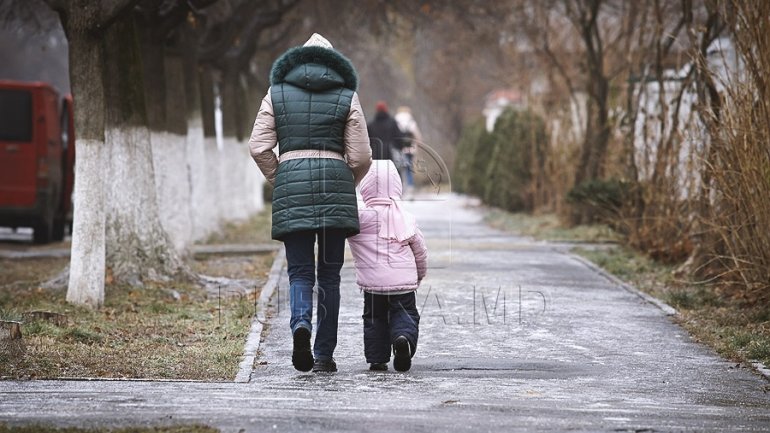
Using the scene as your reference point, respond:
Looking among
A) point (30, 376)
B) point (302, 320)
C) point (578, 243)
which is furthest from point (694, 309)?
point (578, 243)

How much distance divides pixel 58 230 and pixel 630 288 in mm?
11960

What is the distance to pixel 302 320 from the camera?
26.8 ft

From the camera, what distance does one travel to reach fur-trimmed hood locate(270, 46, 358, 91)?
830cm

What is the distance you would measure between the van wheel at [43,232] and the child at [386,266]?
1361cm

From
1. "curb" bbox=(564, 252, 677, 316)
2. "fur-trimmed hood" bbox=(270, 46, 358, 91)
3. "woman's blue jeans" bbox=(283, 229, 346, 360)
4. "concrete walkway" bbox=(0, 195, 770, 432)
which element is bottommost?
"concrete walkway" bbox=(0, 195, 770, 432)

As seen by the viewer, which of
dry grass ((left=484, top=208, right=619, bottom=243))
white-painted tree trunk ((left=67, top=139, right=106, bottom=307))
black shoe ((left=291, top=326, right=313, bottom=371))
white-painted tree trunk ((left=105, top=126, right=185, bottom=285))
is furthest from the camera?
dry grass ((left=484, top=208, right=619, bottom=243))

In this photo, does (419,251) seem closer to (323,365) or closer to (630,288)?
(323,365)

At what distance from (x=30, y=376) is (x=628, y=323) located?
5265mm

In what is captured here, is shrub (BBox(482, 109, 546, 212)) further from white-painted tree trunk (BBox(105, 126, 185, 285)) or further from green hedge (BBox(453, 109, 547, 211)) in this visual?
white-painted tree trunk (BBox(105, 126, 185, 285))

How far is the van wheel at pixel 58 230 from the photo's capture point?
22.6 meters

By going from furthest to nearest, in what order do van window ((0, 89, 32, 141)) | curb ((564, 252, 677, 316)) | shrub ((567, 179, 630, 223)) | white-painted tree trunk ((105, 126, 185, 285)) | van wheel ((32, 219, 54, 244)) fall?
van wheel ((32, 219, 54, 244)) < van window ((0, 89, 32, 141)) < shrub ((567, 179, 630, 223)) < white-painted tree trunk ((105, 126, 185, 285)) < curb ((564, 252, 677, 316))

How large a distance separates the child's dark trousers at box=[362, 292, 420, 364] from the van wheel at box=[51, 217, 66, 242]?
14.8 meters

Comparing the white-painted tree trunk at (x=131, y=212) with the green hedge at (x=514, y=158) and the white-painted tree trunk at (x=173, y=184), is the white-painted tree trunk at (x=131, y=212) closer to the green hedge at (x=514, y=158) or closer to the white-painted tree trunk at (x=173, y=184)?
the white-painted tree trunk at (x=173, y=184)

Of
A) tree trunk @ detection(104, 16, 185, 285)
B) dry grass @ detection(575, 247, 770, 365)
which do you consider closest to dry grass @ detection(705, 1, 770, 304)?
dry grass @ detection(575, 247, 770, 365)
